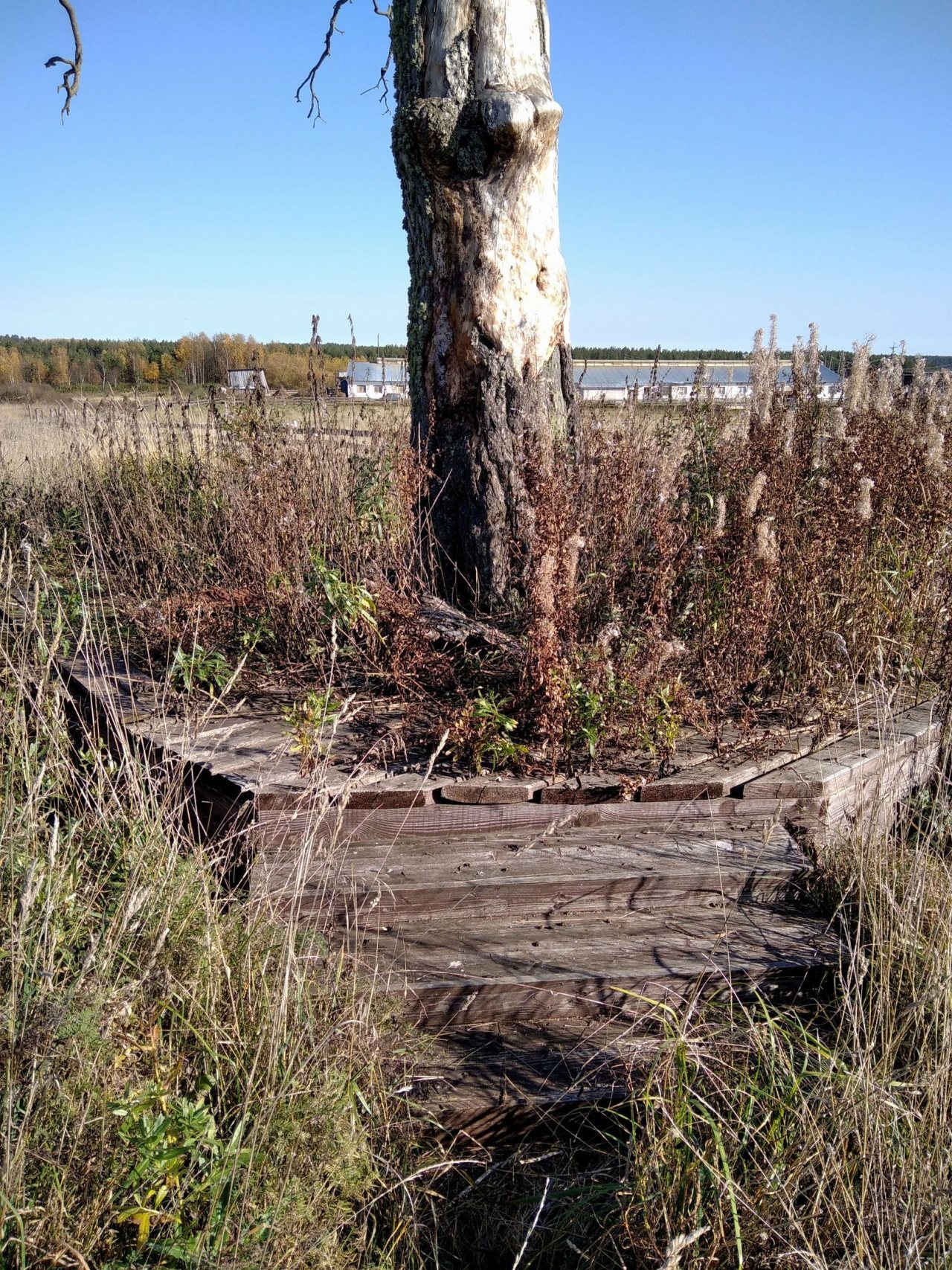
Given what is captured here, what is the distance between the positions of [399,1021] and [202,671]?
1.78 meters

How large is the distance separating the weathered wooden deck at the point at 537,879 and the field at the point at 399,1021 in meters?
0.14

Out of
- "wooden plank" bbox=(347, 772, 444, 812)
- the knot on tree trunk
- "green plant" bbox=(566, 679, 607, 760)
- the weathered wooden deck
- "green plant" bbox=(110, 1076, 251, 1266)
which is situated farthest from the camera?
the knot on tree trunk

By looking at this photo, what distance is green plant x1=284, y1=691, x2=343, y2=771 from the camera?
3.34 meters

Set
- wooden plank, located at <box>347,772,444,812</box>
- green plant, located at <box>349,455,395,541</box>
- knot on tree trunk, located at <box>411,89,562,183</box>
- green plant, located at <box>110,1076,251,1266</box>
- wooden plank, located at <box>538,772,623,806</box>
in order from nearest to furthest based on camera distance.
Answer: green plant, located at <box>110,1076,251,1266</box> → wooden plank, located at <box>347,772,444,812</box> → wooden plank, located at <box>538,772,623,806</box> → knot on tree trunk, located at <box>411,89,562,183</box> → green plant, located at <box>349,455,395,541</box>

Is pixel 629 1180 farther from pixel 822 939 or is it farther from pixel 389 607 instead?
pixel 389 607

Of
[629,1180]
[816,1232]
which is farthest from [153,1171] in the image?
[816,1232]

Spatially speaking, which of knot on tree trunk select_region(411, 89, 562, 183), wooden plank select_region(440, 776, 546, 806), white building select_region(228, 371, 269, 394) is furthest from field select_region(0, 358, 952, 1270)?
knot on tree trunk select_region(411, 89, 562, 183)

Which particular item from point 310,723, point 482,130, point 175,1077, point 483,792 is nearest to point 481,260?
point 482,130

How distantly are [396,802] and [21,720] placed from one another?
4.03ft

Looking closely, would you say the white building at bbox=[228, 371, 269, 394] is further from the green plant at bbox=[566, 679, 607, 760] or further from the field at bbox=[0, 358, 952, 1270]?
the green plant at bbox=[566, 679, 607, 760]

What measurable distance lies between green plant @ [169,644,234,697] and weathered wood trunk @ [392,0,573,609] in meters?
1.17

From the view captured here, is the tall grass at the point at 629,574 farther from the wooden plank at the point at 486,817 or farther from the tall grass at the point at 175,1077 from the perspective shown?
the tall grass at the point at 175,1077

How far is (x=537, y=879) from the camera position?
3266 mm

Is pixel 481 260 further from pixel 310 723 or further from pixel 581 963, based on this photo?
pixel 581 963
